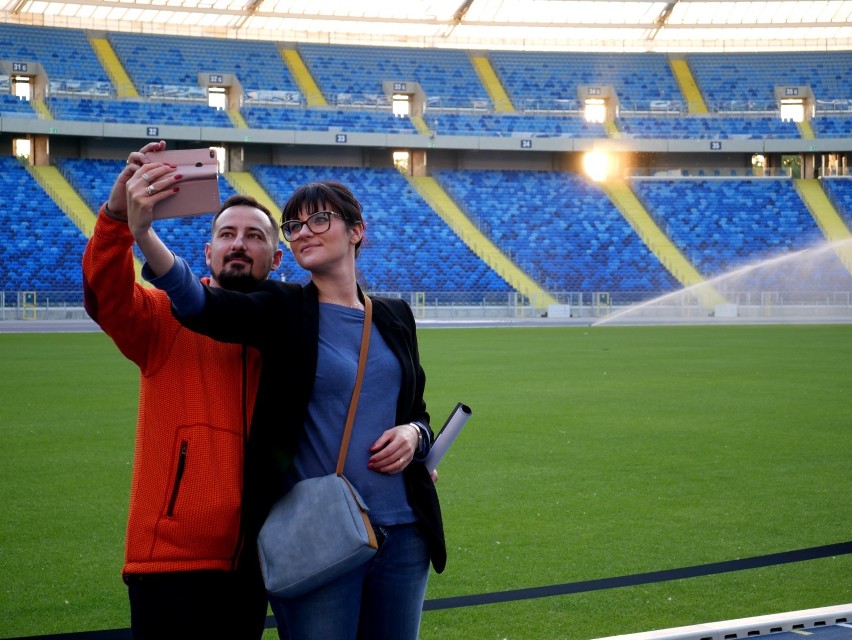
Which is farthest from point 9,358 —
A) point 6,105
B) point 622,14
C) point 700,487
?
point 622,14

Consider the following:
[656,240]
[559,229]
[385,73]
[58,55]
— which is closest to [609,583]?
[559,229]

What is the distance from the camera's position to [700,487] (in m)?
8.71

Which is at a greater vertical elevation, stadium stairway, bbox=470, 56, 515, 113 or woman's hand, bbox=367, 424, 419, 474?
stadium stairway, bbox=470, 56, 515, 113

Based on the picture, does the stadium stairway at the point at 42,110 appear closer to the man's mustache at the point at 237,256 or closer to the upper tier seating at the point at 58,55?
the upper tier seating at the point at 58,55

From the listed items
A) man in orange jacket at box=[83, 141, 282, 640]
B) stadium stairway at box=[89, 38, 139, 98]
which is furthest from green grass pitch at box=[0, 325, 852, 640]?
stadium stairway at box=[89, 38, 139, 98]

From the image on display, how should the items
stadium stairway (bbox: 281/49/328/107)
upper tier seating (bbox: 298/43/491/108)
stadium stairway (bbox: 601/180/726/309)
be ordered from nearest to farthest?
stadium stairway (bbox: 601/180/726/309) < stadium stairway (bbox: 281/49/328/107) < upper tier seating (bbox: 298/43/491/108)

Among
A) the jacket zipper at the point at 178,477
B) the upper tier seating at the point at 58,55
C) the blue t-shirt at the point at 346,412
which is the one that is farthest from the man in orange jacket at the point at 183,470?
the upper tier seating at the point at 58,55

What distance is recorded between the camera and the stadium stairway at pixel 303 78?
171ft

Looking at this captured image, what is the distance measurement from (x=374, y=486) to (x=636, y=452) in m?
7.83

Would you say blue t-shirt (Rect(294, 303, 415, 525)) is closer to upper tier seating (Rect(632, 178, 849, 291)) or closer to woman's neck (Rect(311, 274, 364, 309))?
woman's neck (Rect(311, 274, 364, 309))

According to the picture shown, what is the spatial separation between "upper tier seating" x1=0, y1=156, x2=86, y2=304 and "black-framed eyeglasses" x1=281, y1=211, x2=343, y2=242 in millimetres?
36812

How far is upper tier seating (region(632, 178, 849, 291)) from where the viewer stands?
47000mm

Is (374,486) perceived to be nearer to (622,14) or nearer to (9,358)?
(9,358)

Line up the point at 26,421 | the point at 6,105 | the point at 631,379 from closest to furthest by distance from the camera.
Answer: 1. the point at 26,421
2. the point at 631,379
3. the point at 6,105
